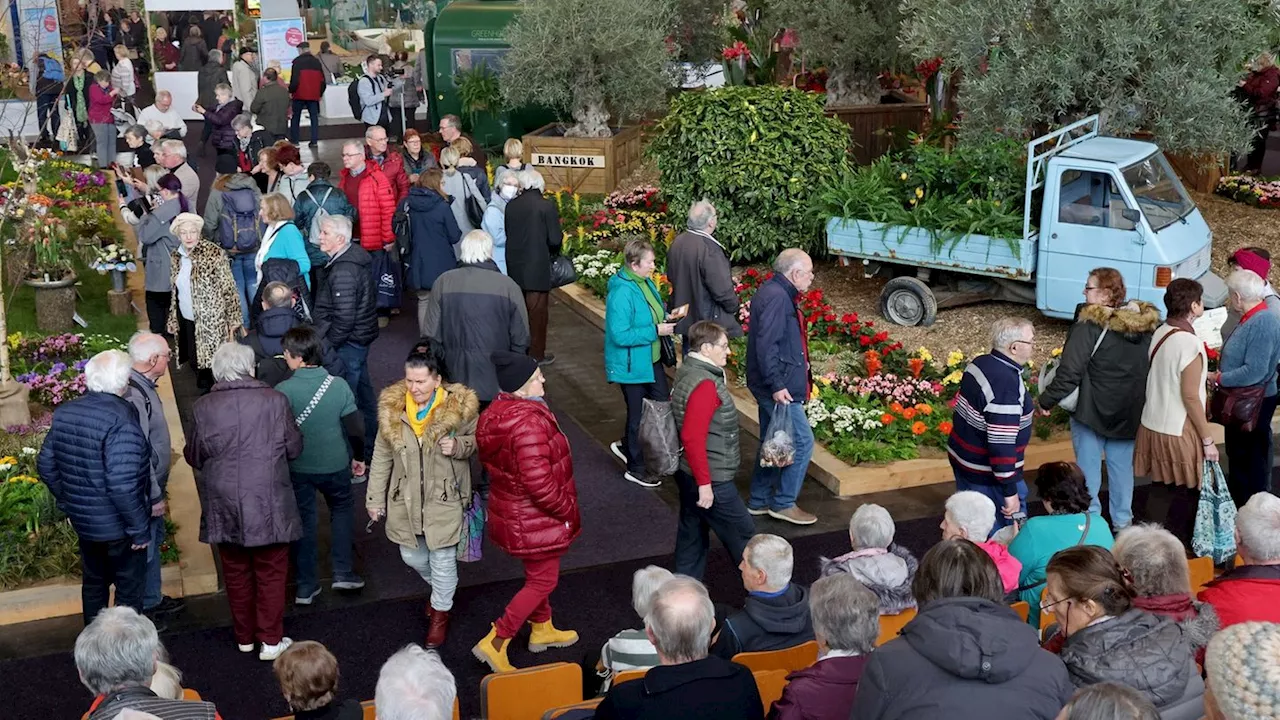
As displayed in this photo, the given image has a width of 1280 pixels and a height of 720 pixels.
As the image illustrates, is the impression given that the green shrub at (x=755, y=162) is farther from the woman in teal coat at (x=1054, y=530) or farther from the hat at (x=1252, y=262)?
the woman in teal coat at (x=1054, y=530)

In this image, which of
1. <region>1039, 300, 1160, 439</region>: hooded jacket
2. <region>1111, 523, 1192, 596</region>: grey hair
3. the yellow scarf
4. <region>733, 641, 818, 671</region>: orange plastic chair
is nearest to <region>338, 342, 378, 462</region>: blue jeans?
the yellow scarf

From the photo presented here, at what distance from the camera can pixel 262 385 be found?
6500mm

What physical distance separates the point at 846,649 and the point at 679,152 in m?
9.48

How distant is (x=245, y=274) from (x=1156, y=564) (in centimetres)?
734

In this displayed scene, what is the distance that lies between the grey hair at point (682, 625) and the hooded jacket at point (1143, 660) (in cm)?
117

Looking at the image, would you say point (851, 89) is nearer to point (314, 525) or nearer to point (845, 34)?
point (845, 34)

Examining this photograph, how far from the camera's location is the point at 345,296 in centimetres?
853

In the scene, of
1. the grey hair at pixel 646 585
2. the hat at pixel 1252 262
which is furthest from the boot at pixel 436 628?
the hat at pixel 1252 262

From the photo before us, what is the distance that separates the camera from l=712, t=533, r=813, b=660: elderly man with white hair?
17.1ft

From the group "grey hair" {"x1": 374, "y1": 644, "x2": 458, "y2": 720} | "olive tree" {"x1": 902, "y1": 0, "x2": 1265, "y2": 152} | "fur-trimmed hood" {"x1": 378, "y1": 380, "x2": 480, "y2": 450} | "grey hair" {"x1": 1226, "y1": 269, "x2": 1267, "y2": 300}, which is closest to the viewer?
"grey hair" {"x1": 374, "y1": 644, "x2": 458, "y2": 720}

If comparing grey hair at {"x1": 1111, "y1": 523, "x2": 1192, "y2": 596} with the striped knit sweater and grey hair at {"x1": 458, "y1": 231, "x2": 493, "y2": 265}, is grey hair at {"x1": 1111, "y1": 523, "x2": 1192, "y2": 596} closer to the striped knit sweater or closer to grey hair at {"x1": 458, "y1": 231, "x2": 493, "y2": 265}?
the striped knit sweater

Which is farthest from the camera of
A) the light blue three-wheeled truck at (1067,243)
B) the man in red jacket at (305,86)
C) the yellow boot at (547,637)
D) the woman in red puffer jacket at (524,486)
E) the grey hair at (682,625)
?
the man in red jacket at (305,86)

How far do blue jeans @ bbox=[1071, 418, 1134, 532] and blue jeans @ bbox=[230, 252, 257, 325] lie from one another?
5996 millimetres

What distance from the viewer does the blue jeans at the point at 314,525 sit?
7105 millimetres
